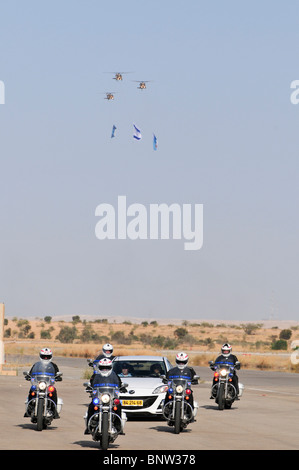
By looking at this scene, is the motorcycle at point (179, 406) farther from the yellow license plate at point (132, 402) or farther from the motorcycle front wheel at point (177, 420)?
the yellow license plate at point (132, 402)

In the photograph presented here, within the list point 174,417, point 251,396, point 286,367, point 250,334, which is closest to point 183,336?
point 250,334

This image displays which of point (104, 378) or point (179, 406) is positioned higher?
point (104, 378)

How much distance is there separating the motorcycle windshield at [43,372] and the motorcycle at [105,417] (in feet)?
8.44

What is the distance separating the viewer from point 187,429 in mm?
20828

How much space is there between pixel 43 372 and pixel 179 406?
107 inches

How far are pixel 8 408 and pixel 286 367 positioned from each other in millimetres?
35954

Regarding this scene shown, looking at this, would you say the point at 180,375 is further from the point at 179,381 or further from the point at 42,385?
the point at 42,385

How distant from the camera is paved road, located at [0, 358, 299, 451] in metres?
17.6

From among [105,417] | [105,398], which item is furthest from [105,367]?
[105,417]

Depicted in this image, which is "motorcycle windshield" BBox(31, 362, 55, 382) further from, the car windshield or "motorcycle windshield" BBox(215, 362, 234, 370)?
"motorcycle windshield" BBox(215, 362, 234, 370)

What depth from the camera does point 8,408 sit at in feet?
85.5

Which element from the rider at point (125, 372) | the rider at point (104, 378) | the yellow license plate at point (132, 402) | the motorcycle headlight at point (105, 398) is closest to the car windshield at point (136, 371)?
the rider at point (125, 372)

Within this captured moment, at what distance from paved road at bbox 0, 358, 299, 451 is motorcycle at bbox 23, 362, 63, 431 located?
0.28 metres
